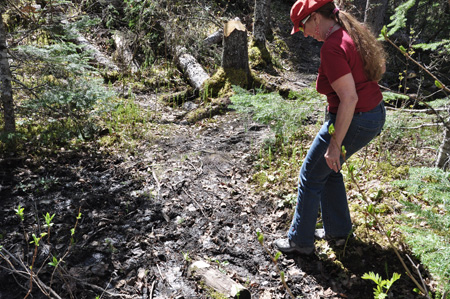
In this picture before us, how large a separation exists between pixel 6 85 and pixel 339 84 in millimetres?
4904

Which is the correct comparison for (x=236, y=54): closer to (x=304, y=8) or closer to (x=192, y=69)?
(x=192, y=69)

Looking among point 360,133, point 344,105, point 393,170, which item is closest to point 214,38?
point 393,170

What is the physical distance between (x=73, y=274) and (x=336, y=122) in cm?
275

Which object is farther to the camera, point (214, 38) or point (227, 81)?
point (214, 38)

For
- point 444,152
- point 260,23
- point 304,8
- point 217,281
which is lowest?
point 217,281

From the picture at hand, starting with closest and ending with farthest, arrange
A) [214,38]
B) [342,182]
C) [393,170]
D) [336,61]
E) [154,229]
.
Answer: [336,61]
[342,182]
[154,229]
[393,170]
[214,38]

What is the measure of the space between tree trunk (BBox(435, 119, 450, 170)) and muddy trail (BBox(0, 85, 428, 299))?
134 centimetres

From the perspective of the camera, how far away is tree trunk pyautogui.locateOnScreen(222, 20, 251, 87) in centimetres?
770

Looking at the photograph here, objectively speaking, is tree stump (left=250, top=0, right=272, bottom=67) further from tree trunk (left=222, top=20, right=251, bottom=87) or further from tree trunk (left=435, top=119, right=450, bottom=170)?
tree trunk (left=435, top=119, right=450, bottom=170)

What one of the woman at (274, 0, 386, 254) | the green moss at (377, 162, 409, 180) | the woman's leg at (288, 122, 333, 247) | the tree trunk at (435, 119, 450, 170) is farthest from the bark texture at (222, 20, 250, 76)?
the woman's leg at (288, 122, 333, 247)

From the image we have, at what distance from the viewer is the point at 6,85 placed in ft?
16.4

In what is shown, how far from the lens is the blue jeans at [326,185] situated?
8.96 feet

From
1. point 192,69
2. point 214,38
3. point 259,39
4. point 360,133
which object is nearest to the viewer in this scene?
point 360,133

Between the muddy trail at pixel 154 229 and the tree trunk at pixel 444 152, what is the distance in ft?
4.40
